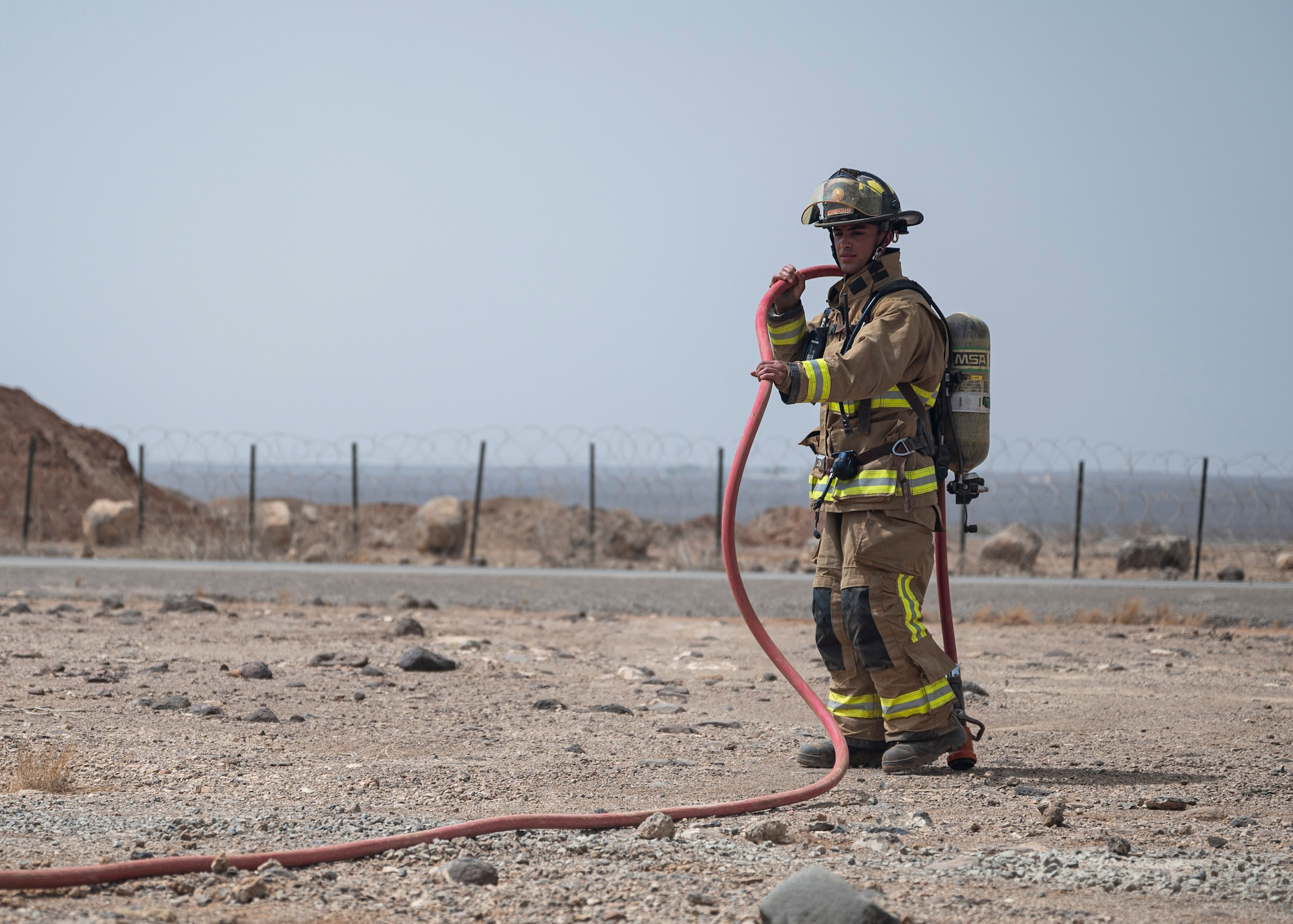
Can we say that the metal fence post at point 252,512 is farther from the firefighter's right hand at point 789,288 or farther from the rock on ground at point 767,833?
the rock on ground at point 767,833

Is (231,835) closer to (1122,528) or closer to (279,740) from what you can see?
(279,740)

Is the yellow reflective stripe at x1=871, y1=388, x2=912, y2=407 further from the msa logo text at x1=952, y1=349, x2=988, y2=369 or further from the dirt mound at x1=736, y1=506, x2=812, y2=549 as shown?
the dirt mound at x1=736, y1=506, x2=812, y2=549

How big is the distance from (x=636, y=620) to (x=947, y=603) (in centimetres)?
650

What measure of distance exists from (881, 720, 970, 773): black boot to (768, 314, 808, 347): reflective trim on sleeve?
1775mm

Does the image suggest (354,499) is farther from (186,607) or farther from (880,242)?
(880,242)

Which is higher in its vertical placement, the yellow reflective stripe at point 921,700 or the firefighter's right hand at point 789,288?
the firefighter's right hand at point 789,288

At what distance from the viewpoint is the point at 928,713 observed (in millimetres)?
4797

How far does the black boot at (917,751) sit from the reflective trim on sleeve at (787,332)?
5.82 ft

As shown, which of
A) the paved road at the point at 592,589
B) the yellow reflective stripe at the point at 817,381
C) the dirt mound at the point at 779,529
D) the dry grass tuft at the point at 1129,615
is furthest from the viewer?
the dirt mound at the point at 779,529

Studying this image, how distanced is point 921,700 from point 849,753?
40 centimetres

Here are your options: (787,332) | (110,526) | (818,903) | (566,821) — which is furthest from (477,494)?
(818,903)

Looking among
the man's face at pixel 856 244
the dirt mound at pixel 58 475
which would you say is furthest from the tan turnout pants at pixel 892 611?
the dirt mound at pixel 58 475

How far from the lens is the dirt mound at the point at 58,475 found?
25953 millimetres

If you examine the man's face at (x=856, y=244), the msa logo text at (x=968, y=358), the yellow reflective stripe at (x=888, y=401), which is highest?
the man's face at (x=856, y=244)
